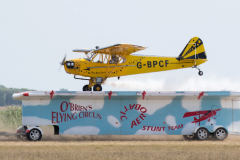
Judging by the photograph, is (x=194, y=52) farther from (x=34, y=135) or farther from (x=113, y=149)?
(x=34, y=135)

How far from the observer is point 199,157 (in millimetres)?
14836

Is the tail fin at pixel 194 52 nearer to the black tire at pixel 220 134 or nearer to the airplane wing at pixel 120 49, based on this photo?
the airplane wing at pixel 120 49

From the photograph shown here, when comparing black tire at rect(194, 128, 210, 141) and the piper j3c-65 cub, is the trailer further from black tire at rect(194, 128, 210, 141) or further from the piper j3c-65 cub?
the piper j3c-65 cub

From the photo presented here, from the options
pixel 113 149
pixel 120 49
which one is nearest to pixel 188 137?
pixel 113 149

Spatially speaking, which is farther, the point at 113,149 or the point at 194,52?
the point at 194,52

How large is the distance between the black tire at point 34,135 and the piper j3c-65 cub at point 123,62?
579 cm

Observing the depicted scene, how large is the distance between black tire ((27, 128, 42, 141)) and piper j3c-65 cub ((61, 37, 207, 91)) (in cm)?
579

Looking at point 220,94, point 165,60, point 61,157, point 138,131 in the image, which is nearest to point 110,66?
point 165,60

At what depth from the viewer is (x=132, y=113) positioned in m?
20.9

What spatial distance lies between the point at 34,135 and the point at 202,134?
9034 millimetres

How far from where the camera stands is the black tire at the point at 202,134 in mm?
21094

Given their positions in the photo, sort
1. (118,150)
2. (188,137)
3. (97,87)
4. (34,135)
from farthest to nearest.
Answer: (97,87), (188,137), (34,135), (118,150)

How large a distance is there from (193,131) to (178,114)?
1242mm

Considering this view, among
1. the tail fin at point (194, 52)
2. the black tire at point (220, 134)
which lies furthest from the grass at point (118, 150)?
the tail fin at point (194, 52)
